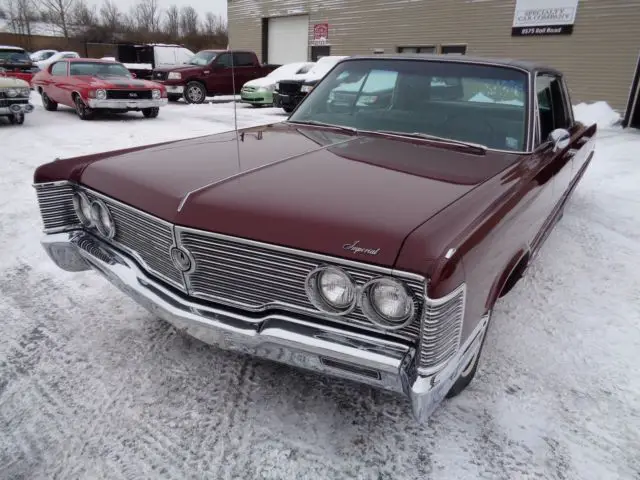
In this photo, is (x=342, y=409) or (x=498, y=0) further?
(x=498, y=0)

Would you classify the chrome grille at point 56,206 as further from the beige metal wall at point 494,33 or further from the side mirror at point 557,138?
the beige metal wall at point 494,33

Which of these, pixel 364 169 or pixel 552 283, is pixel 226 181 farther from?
pixel 552 283

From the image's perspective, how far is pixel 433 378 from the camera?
1.59 meters

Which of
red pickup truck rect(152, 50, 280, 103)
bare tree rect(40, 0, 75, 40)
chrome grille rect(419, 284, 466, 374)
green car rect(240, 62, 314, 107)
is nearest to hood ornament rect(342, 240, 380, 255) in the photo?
chrome grille rect(419, 284, 466, 374)

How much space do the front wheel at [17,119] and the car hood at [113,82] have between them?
158 cm

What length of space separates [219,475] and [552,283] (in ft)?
9.07

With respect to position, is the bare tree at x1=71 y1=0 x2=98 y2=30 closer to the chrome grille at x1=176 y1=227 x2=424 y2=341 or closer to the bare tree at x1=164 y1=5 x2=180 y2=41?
the bare tree at x1=164 y1=5 x2=180 y2=41

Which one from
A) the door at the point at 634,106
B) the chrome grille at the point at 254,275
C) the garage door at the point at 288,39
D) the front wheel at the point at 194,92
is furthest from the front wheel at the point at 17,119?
the door at the point at 634,106

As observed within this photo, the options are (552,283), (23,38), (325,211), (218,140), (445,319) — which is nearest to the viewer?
(445,319)

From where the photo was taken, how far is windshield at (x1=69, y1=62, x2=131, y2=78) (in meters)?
11.2

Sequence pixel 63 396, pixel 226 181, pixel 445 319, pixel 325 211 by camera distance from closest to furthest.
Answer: pixel 445 319 < pixel 325 211 < pixel 226 181 < pixel 63 396

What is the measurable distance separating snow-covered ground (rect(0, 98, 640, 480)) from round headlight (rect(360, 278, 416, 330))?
69 cm

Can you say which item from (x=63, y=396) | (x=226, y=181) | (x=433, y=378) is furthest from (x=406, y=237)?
(x=63, y=396)

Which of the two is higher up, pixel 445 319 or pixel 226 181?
pixel 226 181
